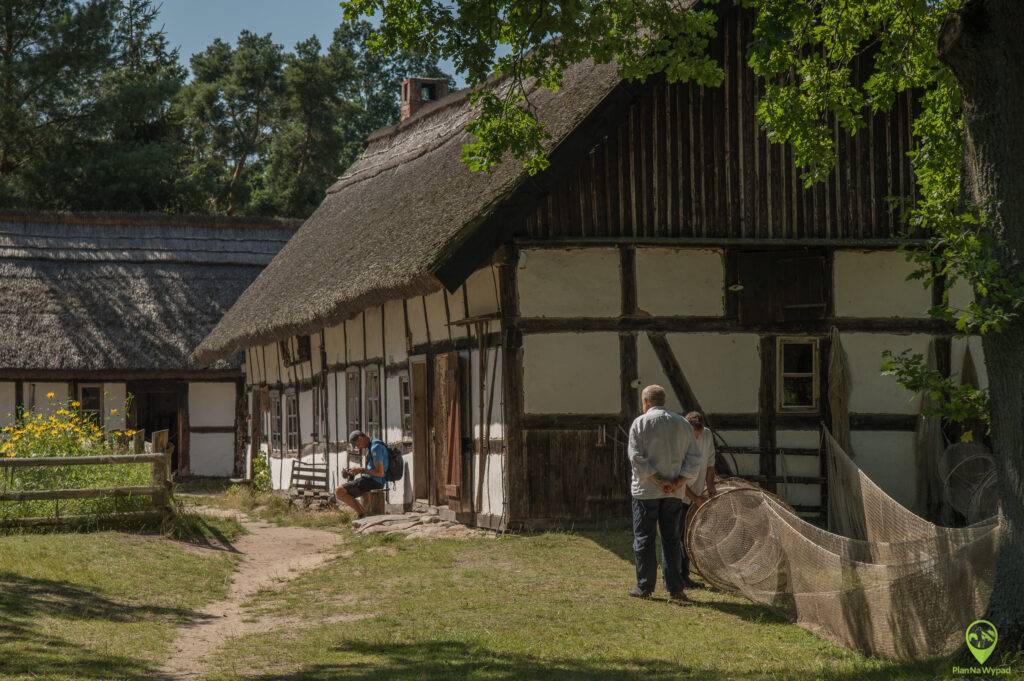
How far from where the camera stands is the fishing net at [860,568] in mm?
6660

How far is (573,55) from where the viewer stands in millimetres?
9797

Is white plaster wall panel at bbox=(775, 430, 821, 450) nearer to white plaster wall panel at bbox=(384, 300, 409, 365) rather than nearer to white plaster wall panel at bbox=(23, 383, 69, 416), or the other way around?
white plaster wall panel at bbox=(384, 300, 409, 365)

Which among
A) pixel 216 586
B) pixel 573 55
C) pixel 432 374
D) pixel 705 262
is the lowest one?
pixel 216 586

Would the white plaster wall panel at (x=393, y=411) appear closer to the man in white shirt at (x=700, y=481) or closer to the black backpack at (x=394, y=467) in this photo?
the black backpack at (x=394, y=467)

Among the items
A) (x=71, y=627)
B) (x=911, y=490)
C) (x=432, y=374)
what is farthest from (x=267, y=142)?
(x=71, y=627)

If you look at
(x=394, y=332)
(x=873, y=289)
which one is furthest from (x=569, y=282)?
(x=394, y=332)

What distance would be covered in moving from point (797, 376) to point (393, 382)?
5341mm

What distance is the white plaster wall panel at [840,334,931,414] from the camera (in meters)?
14.1

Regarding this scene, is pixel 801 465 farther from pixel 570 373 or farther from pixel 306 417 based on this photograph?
pixel 306 417

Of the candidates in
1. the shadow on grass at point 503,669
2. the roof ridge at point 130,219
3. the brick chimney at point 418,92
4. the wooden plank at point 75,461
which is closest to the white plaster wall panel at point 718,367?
the wooden plank at point 75,461

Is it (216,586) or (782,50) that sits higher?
(782,50)

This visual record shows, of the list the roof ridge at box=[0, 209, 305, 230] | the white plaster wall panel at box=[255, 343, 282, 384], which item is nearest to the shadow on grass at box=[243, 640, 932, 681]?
the white plaster wall panel at box=[255, 343, 282, 384]

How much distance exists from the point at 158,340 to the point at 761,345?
15.2m

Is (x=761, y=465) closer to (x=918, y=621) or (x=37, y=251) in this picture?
(x=918, y=621)
